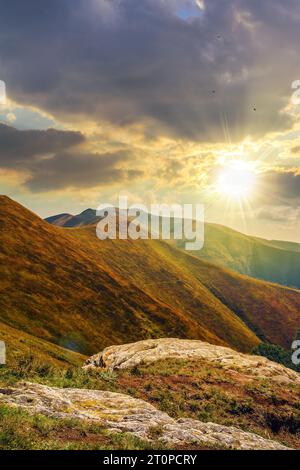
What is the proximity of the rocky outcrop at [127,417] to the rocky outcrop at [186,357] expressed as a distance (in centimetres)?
1348

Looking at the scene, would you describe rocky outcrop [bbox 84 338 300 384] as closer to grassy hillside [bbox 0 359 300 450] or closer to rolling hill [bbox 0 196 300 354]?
grassy hillside [bbox 0 359 300 450]

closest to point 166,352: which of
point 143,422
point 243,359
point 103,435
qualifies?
point 243,359

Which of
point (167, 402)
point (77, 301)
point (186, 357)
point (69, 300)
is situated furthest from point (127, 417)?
point (77, 301)

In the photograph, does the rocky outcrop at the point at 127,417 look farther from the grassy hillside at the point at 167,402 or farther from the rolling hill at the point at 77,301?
the rolling hill at the point at 77,301

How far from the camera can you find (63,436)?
13023 millimetres

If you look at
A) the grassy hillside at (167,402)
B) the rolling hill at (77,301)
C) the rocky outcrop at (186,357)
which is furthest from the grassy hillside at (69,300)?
the grassy hillside at (167,402)

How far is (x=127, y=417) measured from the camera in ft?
54.9

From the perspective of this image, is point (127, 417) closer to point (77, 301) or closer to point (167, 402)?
point (167, 402)

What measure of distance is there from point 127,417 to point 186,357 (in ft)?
66.8

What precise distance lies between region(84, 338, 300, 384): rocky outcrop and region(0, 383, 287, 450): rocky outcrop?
1348cm

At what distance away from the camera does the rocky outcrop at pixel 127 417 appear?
1475 cm

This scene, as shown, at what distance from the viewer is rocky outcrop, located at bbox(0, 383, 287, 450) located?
14.8m
